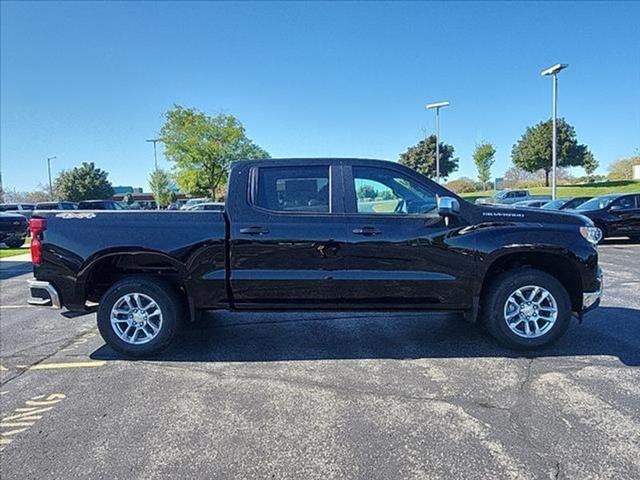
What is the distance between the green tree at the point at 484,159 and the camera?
47.6 m

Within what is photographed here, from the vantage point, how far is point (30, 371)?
4066mm

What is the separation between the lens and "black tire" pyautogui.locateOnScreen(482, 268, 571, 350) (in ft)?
13.7

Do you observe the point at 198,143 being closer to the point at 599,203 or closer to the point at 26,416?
the point at 599,203

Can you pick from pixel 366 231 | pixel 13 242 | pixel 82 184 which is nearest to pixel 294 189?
pixel 366 231

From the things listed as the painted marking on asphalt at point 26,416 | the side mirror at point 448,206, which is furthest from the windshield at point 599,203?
the painted marking on asphalt at point 26,416

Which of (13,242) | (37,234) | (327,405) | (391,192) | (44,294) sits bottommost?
(327,405)

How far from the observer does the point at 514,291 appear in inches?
165

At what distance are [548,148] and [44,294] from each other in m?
45.8

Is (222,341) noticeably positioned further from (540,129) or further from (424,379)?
(540,129)

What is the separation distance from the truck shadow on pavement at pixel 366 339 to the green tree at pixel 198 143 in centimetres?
3428

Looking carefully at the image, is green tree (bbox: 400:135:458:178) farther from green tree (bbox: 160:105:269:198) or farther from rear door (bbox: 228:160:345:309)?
rear door (bbox: 228:160:345:309)

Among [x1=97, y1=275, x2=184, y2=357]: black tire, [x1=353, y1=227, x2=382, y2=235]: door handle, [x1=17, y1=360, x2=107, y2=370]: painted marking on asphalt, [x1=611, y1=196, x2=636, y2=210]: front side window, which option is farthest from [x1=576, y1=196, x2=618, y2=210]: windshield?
[x1=17, y1=360, x2=107, y2=370]: painted marking on asphalt

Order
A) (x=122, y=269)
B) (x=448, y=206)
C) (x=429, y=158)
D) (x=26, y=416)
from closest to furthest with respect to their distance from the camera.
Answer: (x=26, y=416) < (x=448, y=206) < (x=122, y=269) < (x=429, y=158)

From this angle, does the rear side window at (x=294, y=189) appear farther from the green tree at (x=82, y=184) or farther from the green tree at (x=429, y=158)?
the green tree at (x=82, y=184)
